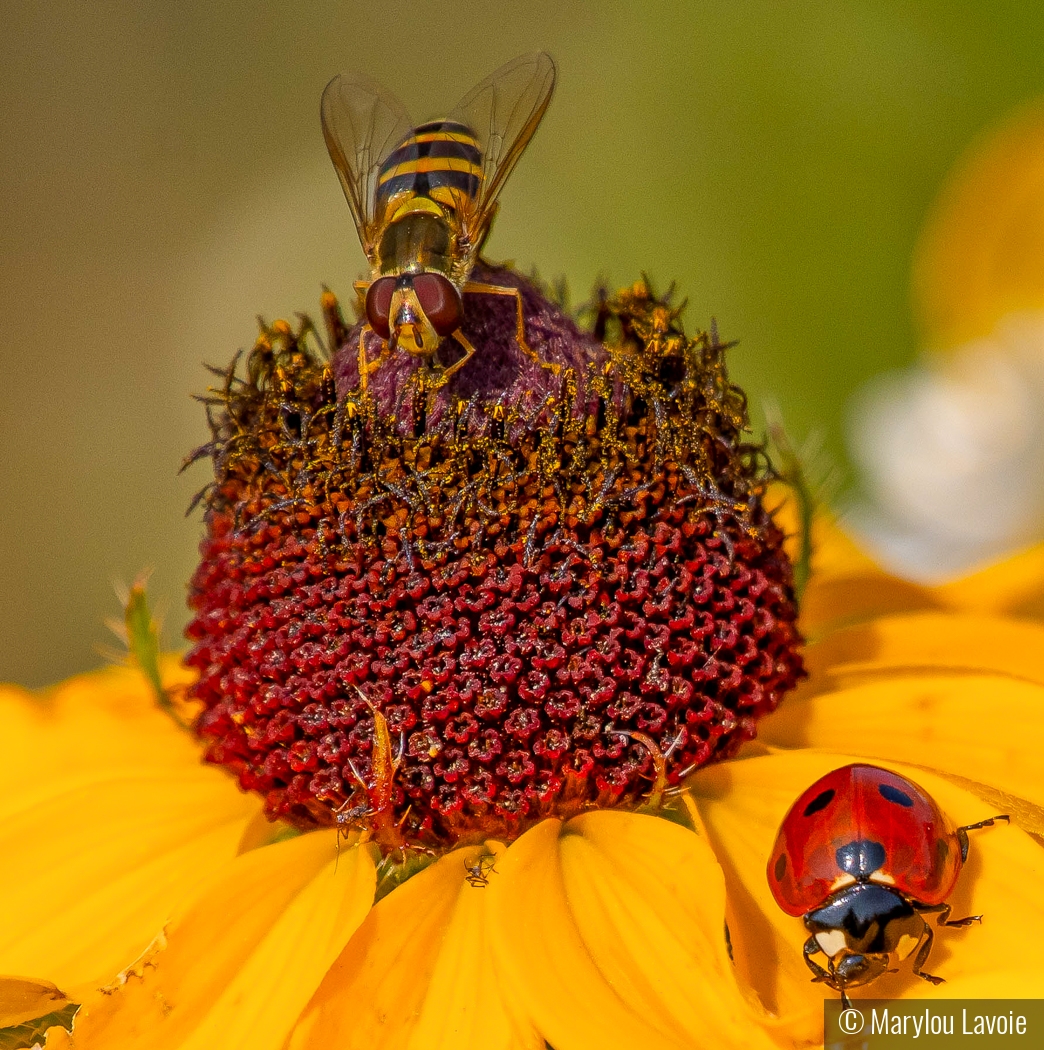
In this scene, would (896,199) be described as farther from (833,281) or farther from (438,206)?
(438,206)

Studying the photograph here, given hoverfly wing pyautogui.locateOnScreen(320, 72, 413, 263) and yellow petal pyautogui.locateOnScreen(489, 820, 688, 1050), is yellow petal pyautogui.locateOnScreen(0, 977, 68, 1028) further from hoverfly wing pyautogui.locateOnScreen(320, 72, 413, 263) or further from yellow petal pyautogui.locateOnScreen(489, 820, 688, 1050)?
hoverfly wing pyautogui.locateOnScreen(320, 72, 413, 263)

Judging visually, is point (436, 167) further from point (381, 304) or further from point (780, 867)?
point (780, 867)

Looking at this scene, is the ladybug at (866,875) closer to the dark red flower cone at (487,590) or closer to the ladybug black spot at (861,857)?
the ladybug black spot at (861,857)

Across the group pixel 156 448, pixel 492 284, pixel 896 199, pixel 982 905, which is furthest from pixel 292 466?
pixel 156 448

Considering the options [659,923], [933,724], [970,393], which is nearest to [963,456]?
[970,393]

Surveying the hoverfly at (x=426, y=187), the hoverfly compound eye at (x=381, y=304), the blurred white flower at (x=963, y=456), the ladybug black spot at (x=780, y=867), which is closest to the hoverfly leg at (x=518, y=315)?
the hoverfly at (x=426, y=187)
